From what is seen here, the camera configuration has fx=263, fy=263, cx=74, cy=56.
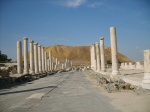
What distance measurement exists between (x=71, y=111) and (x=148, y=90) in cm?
646

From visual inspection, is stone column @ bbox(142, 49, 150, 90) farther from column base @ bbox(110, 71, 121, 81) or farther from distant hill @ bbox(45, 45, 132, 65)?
distant hill @ bbox(45, 45, 132, 65)

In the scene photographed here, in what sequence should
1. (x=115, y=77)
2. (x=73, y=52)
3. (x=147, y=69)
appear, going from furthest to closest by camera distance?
(x=73, y=52)
(x=115, y=77)
(x=147, y=69)

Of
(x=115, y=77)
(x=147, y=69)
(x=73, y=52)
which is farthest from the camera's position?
(x=73, y=52)

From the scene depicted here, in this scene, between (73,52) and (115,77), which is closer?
(115,77)

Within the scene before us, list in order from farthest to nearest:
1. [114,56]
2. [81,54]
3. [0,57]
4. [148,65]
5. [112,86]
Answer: [81,54] < [0,57] < [114,56] < [112,86] < [148,65]

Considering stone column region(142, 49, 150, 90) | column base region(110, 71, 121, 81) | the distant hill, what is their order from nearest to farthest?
stone column region(142, 49, 150, 90)
column base region(110, 71, 121, 81)
the distant hill

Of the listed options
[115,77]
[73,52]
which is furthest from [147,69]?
[73,52]

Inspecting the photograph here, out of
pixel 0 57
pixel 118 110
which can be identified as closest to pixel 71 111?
pixel 118 110

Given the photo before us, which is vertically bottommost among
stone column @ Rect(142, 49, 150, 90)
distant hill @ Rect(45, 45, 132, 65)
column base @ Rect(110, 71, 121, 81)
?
column base @ Rect(110, 71, 121, 81)

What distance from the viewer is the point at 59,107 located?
1111 centimetres

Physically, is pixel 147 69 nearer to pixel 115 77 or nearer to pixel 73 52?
pixel 115 77

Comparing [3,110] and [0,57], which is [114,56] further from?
[0,57]

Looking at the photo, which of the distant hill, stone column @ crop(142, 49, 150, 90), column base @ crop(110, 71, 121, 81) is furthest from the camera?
the distant hill

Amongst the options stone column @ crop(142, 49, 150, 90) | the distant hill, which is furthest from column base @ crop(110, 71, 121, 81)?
the distant hill
